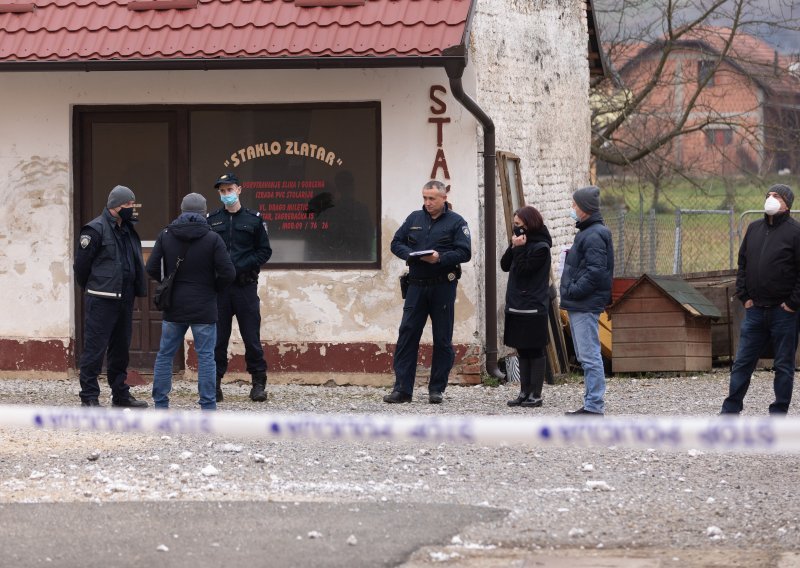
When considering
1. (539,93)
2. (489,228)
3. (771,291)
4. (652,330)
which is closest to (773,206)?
(771,291)

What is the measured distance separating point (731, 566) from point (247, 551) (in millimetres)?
2093

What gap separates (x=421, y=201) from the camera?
12711mm

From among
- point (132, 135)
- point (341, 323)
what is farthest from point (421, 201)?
point (132, 135)

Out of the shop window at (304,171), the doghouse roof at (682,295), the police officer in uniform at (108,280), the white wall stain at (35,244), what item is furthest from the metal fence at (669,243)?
the police officer in uniform at (108,280)

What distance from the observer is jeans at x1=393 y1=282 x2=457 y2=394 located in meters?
11.4

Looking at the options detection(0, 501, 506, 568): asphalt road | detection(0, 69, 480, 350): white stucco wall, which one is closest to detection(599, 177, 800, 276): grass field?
detection(0, 69, 480, 350): white stucco wall

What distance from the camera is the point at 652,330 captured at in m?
13.7

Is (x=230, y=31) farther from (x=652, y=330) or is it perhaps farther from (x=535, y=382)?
(x=652, y=330)

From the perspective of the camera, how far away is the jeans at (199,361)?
1036 cm

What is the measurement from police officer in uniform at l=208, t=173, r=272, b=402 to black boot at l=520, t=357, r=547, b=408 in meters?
2.11

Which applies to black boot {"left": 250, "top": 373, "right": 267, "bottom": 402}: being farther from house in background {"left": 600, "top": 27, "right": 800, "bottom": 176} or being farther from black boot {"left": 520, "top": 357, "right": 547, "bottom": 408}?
Result: house in background {"left": 600, "top": 27, "right": 800, "bottom": 176}

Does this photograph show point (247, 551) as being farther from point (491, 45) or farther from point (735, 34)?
point (735, 34)

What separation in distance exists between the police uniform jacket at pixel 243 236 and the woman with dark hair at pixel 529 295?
6.23 ft

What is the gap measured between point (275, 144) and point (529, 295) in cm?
313
